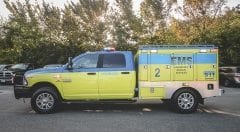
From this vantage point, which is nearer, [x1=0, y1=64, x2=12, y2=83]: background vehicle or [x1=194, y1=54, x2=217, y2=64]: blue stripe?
[x1=194, y1=54, x2=217, y2=64]: blue stripe

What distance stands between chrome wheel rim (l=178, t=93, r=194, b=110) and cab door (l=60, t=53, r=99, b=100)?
8.67ft

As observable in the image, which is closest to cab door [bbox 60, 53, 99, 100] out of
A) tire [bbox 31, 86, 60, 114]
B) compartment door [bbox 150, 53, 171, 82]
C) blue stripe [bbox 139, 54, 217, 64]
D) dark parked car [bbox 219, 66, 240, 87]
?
tire [bbox 31, 86, 60, 114]

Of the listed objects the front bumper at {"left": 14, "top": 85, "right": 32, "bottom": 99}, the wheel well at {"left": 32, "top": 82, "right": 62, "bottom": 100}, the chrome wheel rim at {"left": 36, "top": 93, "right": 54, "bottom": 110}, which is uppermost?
the wheel well at {"left": 32, "top": 82, "right": 62, "bottom": 100}

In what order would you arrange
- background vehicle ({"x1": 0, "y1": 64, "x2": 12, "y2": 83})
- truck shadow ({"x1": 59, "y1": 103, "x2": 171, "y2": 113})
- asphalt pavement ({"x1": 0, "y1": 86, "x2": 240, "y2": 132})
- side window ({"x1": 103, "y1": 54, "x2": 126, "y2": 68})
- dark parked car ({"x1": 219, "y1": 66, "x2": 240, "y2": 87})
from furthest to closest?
background vehicle ({"x1": 0, "y1": 64, "x2": 12, "y2": 83}) < dark parked car ({"x1": 219, "y1": 66, "x2": 240, "y2": 87}) < truck shadow ({"x1": 59, "y1": 103, "x2": 171, "y2": 113}) < side window ({"x1": 103, "y1": 54, "x2": 126, "y2": 68}) < asphalt pavement ({"x1": 0, "y1": 86, "x2": 240, "y2": 132})

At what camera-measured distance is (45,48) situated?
137 feet

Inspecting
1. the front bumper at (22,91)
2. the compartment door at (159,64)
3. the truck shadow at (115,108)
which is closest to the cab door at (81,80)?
the truck shadow at (115,108)

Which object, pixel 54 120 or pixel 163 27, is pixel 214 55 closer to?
pixel 54 120

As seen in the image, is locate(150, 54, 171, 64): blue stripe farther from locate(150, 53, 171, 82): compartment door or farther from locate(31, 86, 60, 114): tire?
locate(31, 86, 60, 114): tire

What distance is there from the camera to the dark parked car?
24.7m

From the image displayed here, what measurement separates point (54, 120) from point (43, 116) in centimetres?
92

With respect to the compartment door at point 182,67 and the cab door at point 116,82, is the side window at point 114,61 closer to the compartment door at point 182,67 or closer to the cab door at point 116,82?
the cab door at point 116,82

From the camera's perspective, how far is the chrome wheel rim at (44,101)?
12.3 metres

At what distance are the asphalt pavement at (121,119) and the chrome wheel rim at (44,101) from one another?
0.32 meters

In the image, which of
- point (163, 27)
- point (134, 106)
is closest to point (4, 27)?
point (163, 27)
